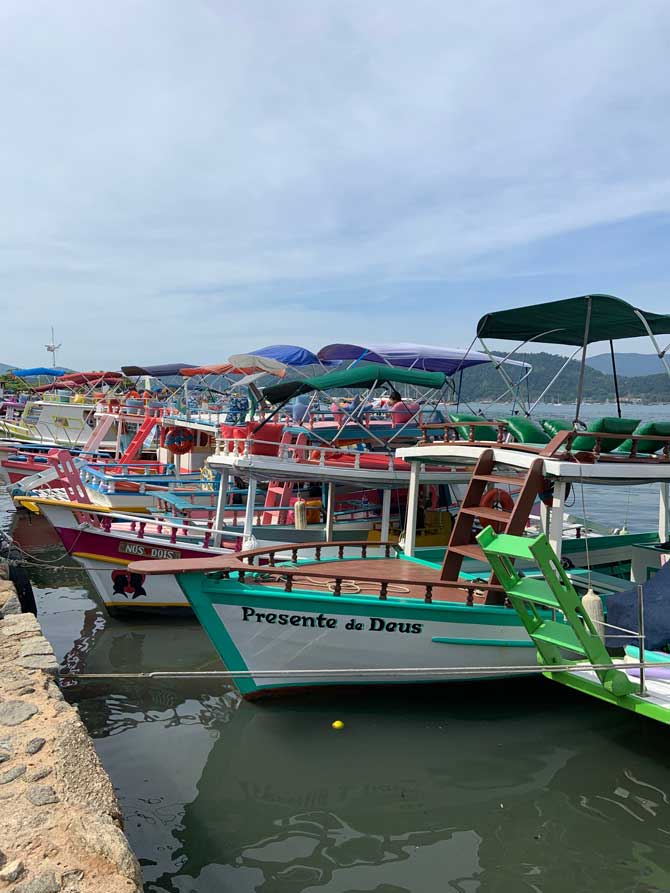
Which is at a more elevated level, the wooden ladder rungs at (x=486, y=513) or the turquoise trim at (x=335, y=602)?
the wooden ladder rungs at (x=486, y=513)

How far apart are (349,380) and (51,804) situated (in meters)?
8.86

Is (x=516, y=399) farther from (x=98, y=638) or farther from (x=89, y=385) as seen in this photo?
(x=89, y=385)

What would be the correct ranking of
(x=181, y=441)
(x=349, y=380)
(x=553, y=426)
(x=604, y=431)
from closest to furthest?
1. (x=604, y=431)
2. (x=553, y=426)
3. (x=349, y=380)
4. (x=181, y=441)

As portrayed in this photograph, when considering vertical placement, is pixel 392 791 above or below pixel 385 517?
below

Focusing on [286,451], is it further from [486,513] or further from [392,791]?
[392,791]

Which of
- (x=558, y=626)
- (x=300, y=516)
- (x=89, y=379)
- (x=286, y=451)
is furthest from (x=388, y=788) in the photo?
(x=89, y=379)

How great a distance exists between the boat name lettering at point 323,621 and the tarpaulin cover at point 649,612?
7.92 feet

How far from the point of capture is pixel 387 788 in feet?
23.0

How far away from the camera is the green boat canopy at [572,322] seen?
950cm

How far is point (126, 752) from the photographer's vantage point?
780 centimetres

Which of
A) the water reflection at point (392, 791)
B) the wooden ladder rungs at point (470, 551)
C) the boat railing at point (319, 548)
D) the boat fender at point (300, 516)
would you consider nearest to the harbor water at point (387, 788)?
the water reflection at point (392, 791)

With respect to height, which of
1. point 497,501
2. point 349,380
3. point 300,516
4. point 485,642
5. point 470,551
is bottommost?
point 485,642

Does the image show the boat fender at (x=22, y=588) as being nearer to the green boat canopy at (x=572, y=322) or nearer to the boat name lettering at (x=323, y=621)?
the boat name lettering at (x=323, y=621)

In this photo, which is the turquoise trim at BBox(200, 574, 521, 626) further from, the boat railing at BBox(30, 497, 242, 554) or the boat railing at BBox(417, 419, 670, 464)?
the boat railing at BBox(30, 497, 242, 554)
